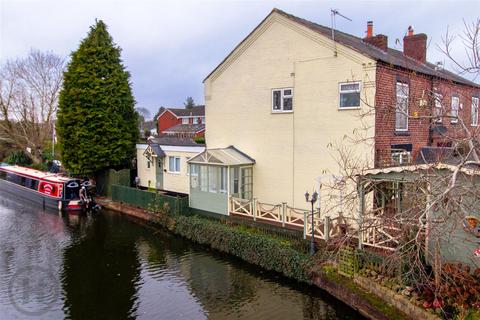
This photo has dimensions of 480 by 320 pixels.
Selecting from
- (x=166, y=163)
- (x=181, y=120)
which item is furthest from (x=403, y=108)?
(x=181, y=120)

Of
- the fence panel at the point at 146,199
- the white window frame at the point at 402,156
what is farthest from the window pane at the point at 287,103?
the fence panel at the point at 146,199

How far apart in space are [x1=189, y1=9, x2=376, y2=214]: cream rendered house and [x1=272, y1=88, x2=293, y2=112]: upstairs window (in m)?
0.02

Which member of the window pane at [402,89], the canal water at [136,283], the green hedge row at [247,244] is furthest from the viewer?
the window pane at [402,89]

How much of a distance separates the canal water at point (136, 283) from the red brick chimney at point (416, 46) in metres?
15.1

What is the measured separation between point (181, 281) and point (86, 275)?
12.4ft

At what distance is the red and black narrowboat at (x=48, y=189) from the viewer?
25.8 m

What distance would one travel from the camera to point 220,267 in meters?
15.7

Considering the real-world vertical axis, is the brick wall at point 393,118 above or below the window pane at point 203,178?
above

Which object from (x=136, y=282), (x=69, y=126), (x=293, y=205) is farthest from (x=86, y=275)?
(x=69, y=126)

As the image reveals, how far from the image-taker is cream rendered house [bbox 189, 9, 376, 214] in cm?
1623

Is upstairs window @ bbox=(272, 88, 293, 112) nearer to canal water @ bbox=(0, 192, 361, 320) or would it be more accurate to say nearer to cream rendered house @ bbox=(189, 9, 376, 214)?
cream rendered house @ bbox=(189, 9, 376, 214)

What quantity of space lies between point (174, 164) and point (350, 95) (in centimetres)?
1286

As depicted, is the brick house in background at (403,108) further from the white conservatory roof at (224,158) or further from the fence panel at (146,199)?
the fence panel at (146,199)

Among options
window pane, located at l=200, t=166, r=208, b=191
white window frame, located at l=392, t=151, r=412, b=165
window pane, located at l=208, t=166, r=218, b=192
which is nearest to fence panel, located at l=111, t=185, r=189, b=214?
window pane, located at l=200, t=166, r=208, b=191
